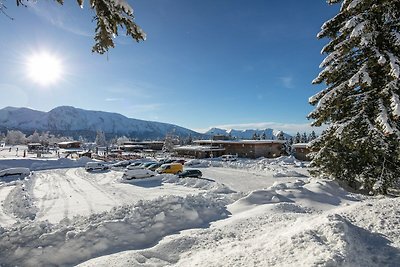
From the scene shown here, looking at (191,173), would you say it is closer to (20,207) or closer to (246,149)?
(20,207)

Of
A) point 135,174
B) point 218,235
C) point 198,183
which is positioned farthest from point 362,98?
point 135,174

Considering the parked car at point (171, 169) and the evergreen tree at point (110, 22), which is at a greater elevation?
the evergreen tree at point (110, 22)

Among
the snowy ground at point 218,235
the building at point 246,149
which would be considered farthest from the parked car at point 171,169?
the building at point 246,149

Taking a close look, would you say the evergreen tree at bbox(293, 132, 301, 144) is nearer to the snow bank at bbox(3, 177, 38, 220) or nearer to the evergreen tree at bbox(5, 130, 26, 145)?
the snow bank at bbox(3, 177, 38, 220)

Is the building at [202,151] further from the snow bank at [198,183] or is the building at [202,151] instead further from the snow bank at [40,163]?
the snow bank at [198,183]

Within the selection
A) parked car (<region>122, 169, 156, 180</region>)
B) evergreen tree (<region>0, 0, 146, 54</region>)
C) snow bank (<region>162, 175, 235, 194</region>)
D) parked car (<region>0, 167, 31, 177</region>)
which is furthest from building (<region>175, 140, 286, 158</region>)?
evergreen tree (<region>0, 0, 146, 54</region>)

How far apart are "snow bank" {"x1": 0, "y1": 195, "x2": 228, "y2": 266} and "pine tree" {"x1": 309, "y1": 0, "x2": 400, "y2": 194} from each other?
8.01 m

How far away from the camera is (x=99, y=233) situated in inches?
327

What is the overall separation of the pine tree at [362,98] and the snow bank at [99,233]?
801 centimetres

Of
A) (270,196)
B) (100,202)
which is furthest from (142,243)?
(100,202)

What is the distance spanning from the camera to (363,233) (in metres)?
6.76

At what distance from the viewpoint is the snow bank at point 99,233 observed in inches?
289

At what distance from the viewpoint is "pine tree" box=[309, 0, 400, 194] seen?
12.8 meters

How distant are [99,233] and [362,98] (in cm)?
1388
